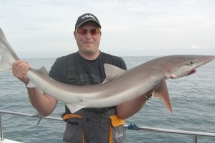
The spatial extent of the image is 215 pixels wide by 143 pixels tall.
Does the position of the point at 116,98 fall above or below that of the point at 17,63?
below

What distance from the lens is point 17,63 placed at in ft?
9.23

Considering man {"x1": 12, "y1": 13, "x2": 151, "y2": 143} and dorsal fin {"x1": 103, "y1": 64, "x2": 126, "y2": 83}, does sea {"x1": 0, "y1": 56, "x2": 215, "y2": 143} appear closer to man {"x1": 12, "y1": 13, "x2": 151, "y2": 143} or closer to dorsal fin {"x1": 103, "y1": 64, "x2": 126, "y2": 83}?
man {"x1": 12, "y1": 13, "x2": 151, "y2": 143}

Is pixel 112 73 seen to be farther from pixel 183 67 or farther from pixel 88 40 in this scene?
pixel 183 67

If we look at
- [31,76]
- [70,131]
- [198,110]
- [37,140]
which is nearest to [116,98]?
[70,131]

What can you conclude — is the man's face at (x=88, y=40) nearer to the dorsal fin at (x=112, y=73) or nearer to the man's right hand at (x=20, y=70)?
the dorsal fin at (x=112, y=73)

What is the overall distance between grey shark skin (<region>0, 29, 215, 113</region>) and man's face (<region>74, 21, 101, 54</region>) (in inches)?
19.1

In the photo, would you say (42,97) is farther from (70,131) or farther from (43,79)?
(70,131)

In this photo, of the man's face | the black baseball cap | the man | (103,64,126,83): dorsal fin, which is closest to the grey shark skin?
(103,64,126,83): dorsal fin

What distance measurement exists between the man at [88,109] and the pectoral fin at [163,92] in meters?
0.26

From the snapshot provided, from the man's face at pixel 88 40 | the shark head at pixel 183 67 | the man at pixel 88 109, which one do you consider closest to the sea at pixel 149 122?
the man at pixel 88 109

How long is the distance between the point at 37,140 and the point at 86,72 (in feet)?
20.1

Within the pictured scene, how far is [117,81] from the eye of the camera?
2871 mm

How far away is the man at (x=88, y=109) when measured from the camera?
3.06 m

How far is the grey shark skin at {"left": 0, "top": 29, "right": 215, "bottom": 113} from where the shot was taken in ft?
8.91
